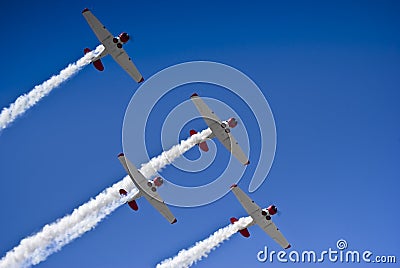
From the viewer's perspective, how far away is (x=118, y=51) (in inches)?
1935

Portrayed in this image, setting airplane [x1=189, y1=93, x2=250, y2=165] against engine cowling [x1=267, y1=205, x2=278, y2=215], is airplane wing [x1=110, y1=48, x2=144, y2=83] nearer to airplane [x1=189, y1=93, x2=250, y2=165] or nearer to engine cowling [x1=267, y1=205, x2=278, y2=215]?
airplane [x1=189, y1=93, x2=250, y2=165]

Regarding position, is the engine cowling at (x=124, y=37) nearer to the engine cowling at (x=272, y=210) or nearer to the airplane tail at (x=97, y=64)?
the airplane tail at (x=97, y=64)

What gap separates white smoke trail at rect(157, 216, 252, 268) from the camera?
52.1 meters

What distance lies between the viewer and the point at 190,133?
52000 millimetres

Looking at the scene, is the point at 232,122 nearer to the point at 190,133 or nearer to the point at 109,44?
the point at 190,133

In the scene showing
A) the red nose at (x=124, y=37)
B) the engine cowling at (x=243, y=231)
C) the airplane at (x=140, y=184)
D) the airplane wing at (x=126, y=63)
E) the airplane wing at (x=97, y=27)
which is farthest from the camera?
the engine cowling at (x=243, y=231)

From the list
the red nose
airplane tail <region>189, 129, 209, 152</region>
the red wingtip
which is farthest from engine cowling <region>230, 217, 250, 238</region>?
the red nose

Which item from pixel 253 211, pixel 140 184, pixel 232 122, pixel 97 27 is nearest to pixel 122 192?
pixel 140 184

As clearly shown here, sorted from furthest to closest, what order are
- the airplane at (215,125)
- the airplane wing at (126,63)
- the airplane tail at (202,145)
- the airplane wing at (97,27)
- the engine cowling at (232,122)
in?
the airplane tail at (202,145), the engine cowling at (232,122), the airplane at (215,125), the airplane wing at (126,63), the airplane wing at (97,27)

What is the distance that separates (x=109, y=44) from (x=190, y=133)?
378 inches

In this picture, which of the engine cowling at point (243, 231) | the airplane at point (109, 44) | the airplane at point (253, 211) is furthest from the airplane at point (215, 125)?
the engine cowling at point (243, 231)

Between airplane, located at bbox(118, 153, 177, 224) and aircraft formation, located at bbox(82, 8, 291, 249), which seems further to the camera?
airplane, located at bbox(118, 153, 177, 224)

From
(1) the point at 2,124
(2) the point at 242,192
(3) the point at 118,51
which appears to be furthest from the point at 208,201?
(1) the point at 2,124

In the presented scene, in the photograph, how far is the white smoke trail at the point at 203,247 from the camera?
52094mm
